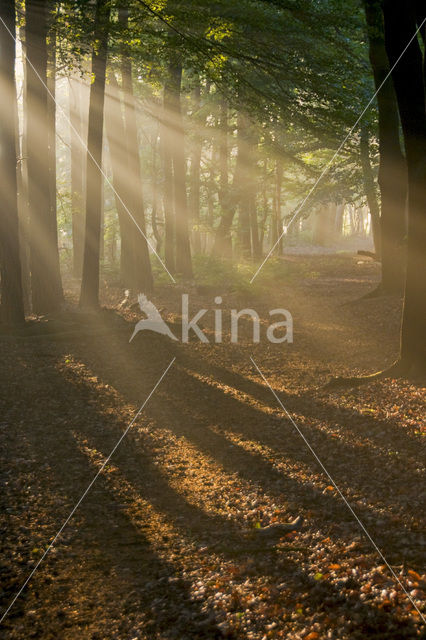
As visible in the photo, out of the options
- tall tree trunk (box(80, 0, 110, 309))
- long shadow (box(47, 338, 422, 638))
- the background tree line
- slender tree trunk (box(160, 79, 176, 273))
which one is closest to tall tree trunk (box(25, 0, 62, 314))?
the background tree line

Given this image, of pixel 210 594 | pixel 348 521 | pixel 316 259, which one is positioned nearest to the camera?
pixel 210 594

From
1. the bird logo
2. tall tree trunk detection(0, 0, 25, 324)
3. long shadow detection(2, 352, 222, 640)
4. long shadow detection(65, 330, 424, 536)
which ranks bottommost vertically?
long shadow detection(2, 352, 222, 640)

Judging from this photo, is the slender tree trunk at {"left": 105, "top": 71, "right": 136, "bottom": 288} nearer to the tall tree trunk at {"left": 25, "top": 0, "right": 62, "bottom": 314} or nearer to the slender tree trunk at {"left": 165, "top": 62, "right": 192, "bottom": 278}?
the slender tree trunk at {"left": 165, "top": 62, "right": 192, "bottom": 278}

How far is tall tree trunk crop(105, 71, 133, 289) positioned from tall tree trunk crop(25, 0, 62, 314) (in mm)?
5246

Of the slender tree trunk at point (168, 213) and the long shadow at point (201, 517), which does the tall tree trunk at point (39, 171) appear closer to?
the long shadow at point (201, 517)

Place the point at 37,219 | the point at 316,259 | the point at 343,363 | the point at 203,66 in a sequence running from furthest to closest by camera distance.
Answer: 1. the point at 316,259
2. the point at 37,219
3. the point at 203,66
4. the point at 343,363

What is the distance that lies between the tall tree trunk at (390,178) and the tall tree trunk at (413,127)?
6.30m

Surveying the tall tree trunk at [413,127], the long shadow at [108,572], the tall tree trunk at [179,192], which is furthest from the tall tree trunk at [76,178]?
the long shadow at [108,572]

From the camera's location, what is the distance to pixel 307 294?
20.1 meters

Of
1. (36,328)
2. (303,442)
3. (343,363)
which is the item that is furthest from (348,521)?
(36,328)

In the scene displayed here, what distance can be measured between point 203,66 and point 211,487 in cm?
945

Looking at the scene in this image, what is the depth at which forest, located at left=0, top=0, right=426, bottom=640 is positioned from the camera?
4.21 meters

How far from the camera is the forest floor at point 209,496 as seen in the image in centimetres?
400

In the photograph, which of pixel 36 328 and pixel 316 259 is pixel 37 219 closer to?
pixel 36 328
